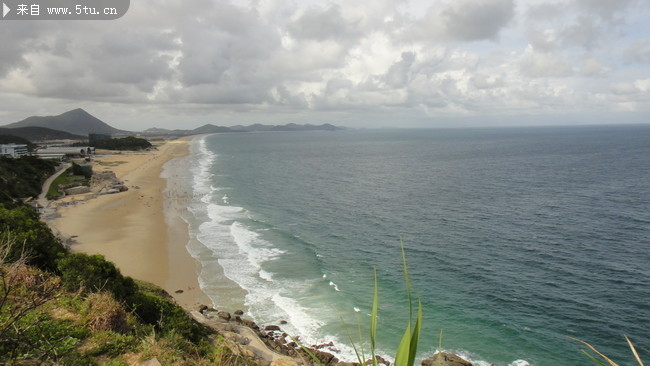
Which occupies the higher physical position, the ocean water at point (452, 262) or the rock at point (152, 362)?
the rock at point (152, 362)

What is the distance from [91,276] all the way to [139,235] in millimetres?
28220

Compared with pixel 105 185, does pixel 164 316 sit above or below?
above

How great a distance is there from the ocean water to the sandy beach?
1581 millimetres

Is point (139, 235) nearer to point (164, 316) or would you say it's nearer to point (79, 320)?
point (164, 316)

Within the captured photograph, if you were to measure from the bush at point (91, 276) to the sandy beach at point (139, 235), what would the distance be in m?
8.41

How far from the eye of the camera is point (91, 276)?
55.1 feet

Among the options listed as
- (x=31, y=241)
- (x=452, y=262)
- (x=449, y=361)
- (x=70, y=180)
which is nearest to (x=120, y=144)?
(x=70, y=180)

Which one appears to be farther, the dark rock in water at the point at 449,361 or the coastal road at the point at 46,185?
the coastal road at the point at 46,185

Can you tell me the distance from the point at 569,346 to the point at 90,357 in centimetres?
2263

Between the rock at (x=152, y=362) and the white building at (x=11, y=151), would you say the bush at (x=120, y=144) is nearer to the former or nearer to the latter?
the white building at (x=11, y=151)

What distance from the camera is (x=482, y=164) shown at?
99.6m

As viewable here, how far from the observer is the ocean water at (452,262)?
23422 millimetres

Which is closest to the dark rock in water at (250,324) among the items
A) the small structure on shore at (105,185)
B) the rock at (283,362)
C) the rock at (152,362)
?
the rock at (283,362)

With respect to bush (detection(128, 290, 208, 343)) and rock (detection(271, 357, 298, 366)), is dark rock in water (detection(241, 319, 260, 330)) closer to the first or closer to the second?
bush (detection(128, 290, 208, 343))
